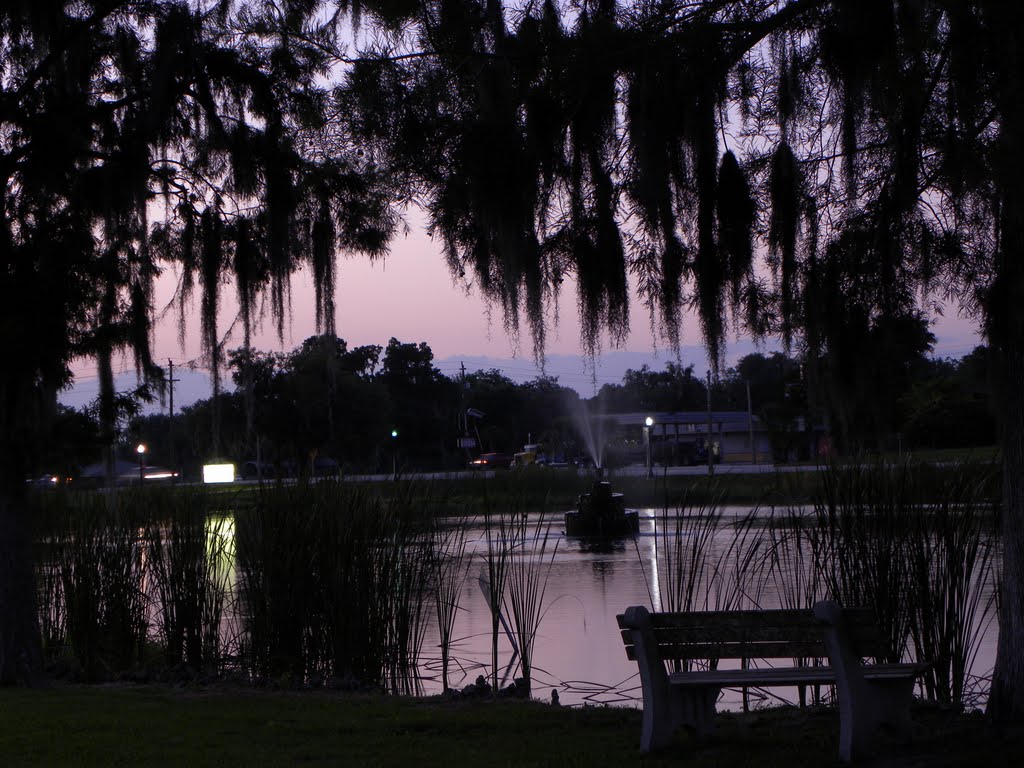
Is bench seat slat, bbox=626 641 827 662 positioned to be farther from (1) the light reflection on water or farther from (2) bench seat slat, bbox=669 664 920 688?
(1) the light reflection on water

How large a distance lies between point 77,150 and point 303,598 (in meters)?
3.41

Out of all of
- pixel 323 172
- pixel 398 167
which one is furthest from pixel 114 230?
pixel 398 167

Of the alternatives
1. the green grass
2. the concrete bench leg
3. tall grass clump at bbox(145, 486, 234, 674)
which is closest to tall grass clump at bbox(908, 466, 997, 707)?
the green grass

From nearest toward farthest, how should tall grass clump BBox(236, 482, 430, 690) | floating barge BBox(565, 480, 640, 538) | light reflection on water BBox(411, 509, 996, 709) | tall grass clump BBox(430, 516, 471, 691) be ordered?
tall grass clump BBox(236, 482, 430, 690) < tall grass clump BBox(430, 516, 471, 691) < light reflection on water BBox(411, 509, 996, 709) < floating barge BBox(565, 480, 640, 538)

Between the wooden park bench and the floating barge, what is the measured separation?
14922 millimetres

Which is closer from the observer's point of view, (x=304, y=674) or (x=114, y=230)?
(x=114, y=230)

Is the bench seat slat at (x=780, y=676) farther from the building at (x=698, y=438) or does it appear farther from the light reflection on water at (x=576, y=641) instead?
the building at (x=698, y=438)

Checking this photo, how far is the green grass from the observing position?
5496 millimetres

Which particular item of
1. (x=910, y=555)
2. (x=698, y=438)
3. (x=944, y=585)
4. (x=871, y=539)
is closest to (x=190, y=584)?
(x=871, y=539)

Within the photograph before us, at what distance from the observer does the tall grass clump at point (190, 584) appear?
9227 millimetres

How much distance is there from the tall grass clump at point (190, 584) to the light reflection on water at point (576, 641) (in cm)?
168

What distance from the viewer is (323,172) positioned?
24.6 ft

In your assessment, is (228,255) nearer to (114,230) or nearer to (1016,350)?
(114,230)

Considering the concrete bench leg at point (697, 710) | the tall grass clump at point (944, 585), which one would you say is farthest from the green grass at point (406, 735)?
the tall grass clump at point (944, 585)
